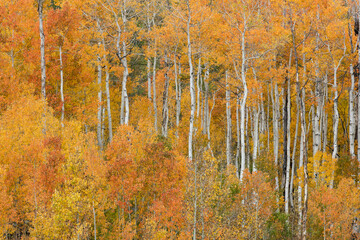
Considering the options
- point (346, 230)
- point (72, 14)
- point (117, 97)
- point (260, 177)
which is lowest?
point (346, 230)

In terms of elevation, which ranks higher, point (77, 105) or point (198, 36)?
point (198, 36)

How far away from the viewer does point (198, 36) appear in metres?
21.9

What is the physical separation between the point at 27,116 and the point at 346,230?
17.9 m

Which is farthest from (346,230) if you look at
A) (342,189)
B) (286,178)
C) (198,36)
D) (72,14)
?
(72,14)

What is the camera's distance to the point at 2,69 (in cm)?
2153

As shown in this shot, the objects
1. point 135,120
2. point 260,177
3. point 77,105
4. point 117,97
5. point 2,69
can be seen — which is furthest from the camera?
point 117,97

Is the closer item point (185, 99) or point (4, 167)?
point (4, 167)

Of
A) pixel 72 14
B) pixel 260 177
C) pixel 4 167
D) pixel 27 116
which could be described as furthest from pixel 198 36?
pixel 4 167

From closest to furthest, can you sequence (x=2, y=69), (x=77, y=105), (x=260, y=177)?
(x=260, y=177) → (x=2, y=69) → (x=77, y=105)

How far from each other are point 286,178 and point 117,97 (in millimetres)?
17193

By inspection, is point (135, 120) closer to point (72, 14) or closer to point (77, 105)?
point (77, 105)

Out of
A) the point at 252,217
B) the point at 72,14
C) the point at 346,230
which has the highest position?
the point at 72,14

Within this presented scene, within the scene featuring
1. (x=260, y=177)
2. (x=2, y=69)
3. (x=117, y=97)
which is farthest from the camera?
(x=117, y=97)

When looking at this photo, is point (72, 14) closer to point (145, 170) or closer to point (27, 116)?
point (27, 116)
